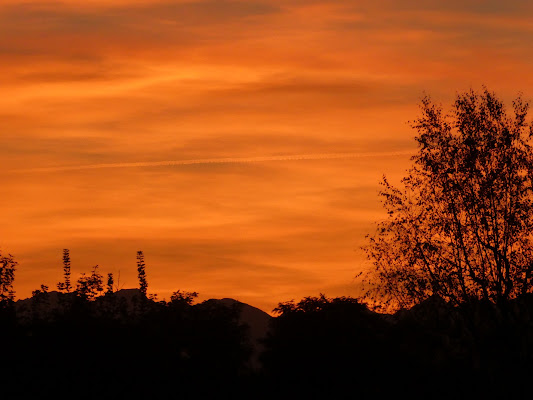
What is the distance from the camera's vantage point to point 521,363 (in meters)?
64.1

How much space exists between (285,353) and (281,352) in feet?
2.60

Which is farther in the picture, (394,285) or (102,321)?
(102,321)

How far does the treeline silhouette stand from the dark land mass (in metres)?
0.10

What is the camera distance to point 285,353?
10844 centimetres

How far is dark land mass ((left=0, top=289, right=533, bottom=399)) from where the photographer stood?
64938 mm

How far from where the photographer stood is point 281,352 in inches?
4296

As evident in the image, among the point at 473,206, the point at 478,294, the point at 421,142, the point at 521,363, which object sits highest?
the point at 421,142

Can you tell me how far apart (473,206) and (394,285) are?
23.1 feet

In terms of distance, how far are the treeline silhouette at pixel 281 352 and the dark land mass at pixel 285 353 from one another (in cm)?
10

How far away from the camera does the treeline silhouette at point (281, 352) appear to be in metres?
Answer: 64.9

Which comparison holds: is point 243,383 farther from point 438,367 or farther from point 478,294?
point 478,294

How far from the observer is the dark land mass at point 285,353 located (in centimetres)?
6494

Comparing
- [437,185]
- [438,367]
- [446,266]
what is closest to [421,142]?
[437,185]

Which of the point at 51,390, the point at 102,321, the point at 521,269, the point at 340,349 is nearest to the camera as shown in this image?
the point at 521,269
